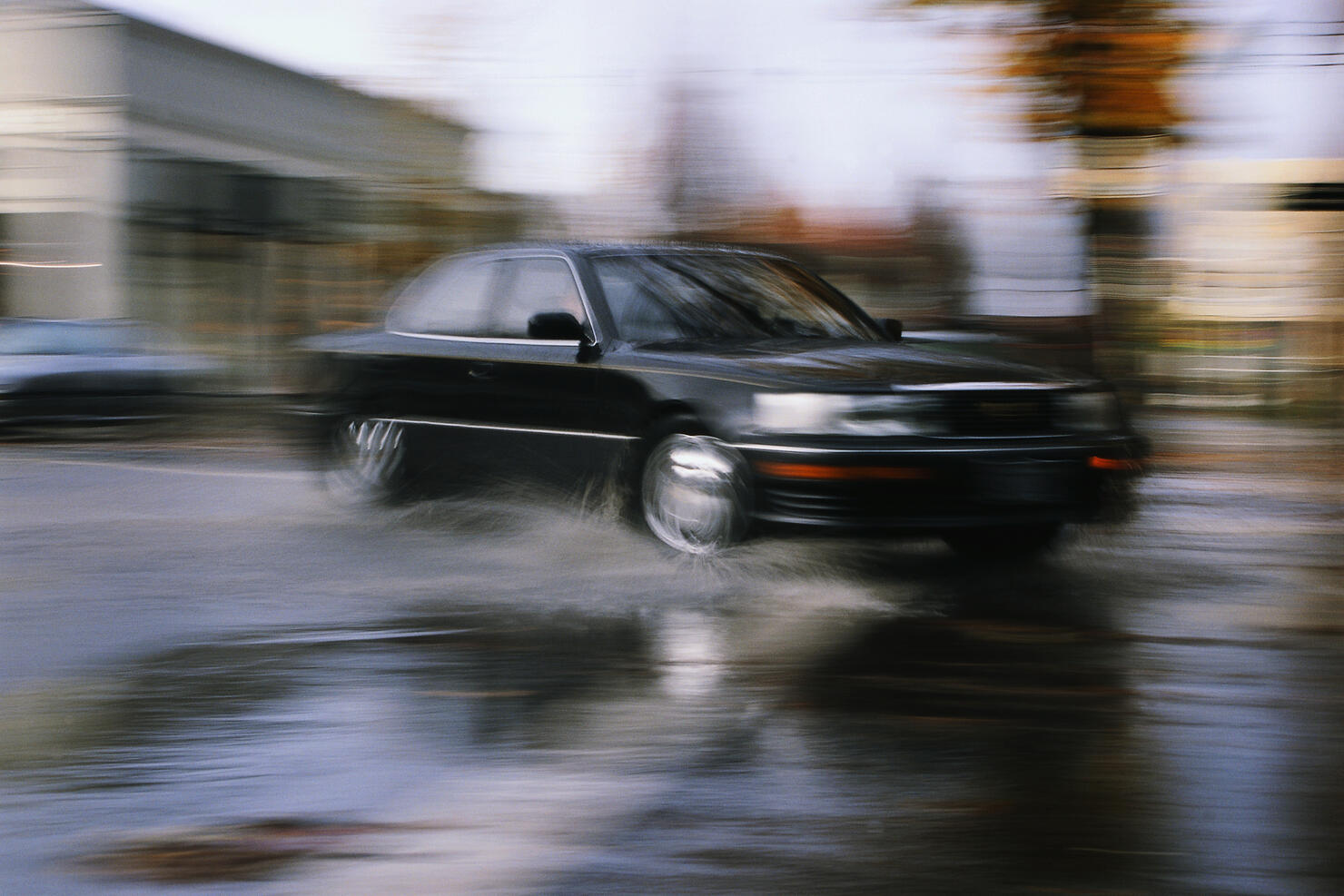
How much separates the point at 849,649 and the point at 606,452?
222 centimetres

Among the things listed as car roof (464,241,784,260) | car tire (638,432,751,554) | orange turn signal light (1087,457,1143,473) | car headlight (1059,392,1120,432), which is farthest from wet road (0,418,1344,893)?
car roof (464,241,784,260)

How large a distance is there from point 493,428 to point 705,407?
141cm

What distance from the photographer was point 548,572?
7.01m

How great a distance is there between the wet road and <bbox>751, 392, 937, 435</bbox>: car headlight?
623 millimetres

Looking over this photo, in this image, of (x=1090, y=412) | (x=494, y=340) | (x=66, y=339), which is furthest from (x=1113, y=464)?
→ (x=66, y=339)

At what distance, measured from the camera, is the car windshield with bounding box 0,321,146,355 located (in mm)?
16234

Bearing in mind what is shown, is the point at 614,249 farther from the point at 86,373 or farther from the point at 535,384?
the point at 86,373

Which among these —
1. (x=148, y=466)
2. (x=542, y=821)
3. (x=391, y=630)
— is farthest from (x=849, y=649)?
(x=148, y=466)

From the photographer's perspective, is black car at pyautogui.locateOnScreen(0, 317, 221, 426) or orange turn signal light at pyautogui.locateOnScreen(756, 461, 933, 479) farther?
black car at pyautogui.locateOnScreen(0, 317, 221, 426)

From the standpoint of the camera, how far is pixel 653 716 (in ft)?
14.6

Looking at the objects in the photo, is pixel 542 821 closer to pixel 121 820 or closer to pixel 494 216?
pixel 121 820

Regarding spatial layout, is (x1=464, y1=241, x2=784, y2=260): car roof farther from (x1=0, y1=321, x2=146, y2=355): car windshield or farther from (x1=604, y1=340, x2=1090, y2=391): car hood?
(x1=0, y1=321, x2=146, y2=355): car windshield

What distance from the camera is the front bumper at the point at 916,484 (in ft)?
21.2

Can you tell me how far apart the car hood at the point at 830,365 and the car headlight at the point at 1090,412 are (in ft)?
0.24
